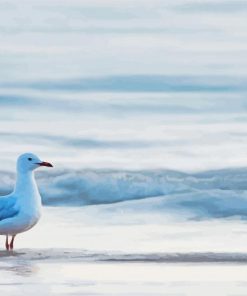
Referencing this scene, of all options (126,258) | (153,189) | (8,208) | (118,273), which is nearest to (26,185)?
(8,208)

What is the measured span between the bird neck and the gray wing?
10 centimetres

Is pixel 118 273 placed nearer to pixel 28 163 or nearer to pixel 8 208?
pixel 8 208

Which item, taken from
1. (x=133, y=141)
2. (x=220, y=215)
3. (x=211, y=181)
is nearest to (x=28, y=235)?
(x=220, y=215)

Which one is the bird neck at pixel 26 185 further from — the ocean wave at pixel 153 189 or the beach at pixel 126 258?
the ocean wave at pixel 153 189

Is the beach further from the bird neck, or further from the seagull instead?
the bird neck

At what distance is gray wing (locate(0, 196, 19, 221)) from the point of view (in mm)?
11133

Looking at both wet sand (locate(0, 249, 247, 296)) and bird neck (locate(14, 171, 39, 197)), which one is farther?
bird neck (locate(14, 171, 39, 197))

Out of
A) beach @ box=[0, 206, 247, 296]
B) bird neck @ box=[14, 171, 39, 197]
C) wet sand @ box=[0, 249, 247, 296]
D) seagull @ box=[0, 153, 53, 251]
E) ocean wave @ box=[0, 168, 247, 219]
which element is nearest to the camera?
wet sand @ box=[0, 249, 247, 296]

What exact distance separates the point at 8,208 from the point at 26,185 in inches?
13.7

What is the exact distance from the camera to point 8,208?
36.8ft

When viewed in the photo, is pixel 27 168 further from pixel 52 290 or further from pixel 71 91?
pixel 71 91

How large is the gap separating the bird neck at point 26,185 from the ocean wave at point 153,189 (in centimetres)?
216

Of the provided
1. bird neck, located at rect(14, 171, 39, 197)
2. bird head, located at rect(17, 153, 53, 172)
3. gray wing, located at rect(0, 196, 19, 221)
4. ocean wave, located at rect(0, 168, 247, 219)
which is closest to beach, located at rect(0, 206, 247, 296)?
gray wing, located at rect(0, 196, 19, 221)

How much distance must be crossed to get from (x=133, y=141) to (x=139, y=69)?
26.8 feet
